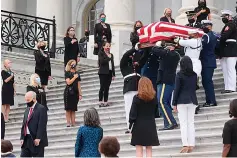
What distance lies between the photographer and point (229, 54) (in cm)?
1483

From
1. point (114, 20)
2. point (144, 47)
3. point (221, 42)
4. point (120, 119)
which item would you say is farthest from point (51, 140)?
point (114, 20)

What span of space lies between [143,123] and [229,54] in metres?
4.11

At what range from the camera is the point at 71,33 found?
19.1 m

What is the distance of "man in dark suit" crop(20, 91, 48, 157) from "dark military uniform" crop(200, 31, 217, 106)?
3.81m

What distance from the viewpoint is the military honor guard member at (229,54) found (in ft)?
48.4

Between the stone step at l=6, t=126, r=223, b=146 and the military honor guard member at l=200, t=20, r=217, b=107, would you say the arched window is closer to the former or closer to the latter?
the stone step at l=6, t=126, r=223, b=146

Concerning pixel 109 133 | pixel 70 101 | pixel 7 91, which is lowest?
pixel 109 133

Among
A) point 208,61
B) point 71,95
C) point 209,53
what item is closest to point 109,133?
point 71,95

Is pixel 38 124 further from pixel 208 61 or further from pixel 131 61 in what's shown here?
pixel 208 61

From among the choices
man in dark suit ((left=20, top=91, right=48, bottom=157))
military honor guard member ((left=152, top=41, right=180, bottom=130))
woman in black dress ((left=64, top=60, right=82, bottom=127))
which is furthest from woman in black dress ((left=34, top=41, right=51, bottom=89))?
man in dark suit ((left=20, top=91, right=48, bottom=157))

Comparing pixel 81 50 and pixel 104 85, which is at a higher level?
pixel 81 50

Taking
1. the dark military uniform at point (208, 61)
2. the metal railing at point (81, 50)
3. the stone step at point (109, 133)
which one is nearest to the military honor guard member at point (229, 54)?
the dark military uniform at point (208, 61)

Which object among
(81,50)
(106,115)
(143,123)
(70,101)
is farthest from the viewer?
(81,50)

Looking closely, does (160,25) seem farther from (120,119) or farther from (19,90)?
(19,90)
